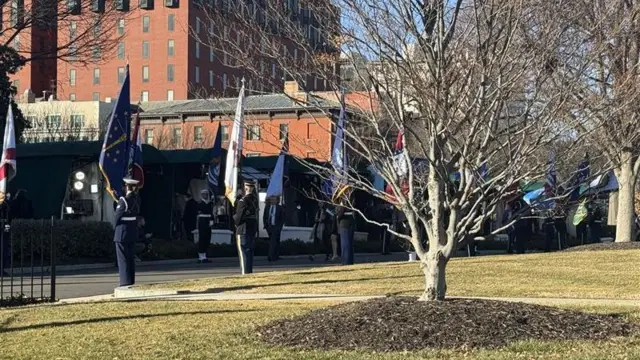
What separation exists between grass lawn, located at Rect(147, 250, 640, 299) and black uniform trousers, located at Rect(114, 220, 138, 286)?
2.47ft

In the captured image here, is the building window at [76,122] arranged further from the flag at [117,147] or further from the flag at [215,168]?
the flag at [117,147]

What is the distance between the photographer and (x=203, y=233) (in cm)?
2648

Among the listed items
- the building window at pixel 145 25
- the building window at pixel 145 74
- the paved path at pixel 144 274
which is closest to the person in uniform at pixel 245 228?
the paved path at pixel 144 274

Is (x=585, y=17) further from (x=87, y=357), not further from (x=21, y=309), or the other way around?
(x=21, y=309)

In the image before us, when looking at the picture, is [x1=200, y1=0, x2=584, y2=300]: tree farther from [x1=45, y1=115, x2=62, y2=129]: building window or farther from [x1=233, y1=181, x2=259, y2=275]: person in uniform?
[x1=45, y1=115, x2=62, y2=129]: building window

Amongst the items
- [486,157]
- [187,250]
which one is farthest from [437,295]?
[187,250]

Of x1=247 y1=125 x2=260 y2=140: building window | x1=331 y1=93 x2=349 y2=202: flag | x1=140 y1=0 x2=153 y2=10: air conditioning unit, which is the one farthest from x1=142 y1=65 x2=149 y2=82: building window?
x1=331 y1=93 x2=349 y2=202: flag

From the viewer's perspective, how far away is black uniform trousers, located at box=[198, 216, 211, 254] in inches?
1031

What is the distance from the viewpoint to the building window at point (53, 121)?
239 ft

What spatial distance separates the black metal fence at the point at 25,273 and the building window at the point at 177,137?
3899 centimetres

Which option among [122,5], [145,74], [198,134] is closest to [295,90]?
[122,5]

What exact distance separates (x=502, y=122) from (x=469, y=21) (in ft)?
4.81

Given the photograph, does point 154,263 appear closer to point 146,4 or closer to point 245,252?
point 245,252

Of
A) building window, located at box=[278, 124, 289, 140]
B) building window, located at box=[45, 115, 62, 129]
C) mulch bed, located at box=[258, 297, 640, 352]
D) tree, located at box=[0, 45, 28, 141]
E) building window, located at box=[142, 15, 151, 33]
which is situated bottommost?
mulch bed, located at box=[258, 297, 640, 352]
